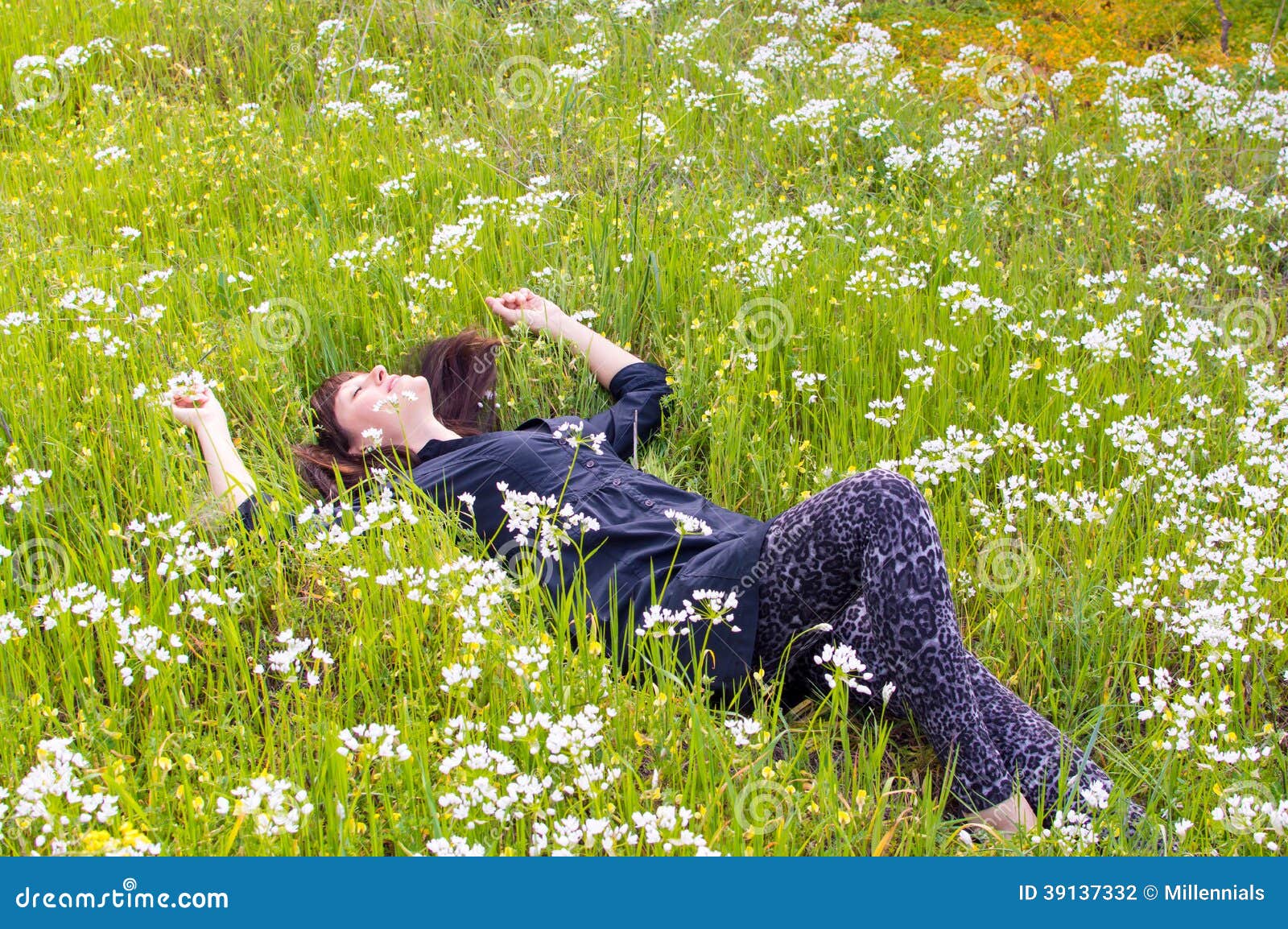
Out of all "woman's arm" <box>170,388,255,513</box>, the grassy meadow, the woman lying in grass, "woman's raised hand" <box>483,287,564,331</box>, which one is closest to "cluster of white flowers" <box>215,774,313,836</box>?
the grassy meadow

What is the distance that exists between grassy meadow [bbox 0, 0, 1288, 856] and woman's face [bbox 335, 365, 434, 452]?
320mm

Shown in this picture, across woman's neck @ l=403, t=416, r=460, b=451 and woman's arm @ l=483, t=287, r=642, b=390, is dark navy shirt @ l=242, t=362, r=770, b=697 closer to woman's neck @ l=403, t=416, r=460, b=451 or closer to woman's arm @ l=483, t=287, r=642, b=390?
woman's neck @ l=403, t=416, r=460, b=451

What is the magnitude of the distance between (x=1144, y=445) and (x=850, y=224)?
2.04m

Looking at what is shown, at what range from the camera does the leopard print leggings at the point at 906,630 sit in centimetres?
300

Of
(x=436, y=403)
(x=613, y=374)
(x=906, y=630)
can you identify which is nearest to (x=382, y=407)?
(x=436, y=403)

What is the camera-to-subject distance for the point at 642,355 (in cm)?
508

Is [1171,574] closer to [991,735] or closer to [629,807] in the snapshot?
[991,735]

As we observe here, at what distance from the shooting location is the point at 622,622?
3414mm

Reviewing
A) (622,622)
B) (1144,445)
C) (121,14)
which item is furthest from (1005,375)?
(121,14)

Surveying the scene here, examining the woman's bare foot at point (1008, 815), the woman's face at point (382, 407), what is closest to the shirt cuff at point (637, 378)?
the woman's face at point (382, 407)

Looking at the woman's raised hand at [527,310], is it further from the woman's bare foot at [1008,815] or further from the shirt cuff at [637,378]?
the woman's bare foot at [1008,815]

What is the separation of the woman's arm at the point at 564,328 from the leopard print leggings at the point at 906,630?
4.94 ft

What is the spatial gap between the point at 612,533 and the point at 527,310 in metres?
1.61

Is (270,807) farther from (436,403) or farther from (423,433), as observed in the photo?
(436,403)
